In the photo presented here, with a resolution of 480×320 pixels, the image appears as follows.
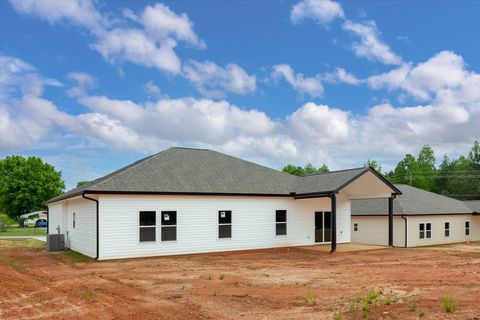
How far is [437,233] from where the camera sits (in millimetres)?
31453

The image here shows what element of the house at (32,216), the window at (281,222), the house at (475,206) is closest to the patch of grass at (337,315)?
the window at (281,222)

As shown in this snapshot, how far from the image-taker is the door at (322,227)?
81.5 ft

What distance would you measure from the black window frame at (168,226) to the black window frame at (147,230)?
12.4 inches

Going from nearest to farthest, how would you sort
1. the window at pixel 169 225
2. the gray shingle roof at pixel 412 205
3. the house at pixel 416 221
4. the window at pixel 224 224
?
the window at pixel 169 225 < the window at pixel 224 224 < the house at pixel 416 221 < the gray shingle roof at pixel 412 205

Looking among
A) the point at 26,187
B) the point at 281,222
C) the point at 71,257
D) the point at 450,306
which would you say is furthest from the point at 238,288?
the point at 26,187

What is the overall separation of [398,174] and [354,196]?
4877 cm

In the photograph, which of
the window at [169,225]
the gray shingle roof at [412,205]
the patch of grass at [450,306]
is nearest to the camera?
the patch of grass at [450,306]

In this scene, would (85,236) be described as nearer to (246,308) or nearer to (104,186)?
(104,186)

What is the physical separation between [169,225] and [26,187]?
159 ft

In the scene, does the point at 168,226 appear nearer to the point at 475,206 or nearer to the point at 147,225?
the point at 147,225

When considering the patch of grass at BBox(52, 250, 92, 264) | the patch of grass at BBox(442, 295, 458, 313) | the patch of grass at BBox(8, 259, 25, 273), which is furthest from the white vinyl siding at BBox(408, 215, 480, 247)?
the patch of grass at BBox(8, 259, 25, 273)

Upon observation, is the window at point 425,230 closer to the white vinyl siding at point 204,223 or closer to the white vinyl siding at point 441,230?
the white vinyl siding at point 441,230

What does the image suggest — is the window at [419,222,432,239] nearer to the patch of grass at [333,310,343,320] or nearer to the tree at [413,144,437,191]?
the patch of grass at [333,310,343,320]

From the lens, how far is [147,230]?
19.0 meters
